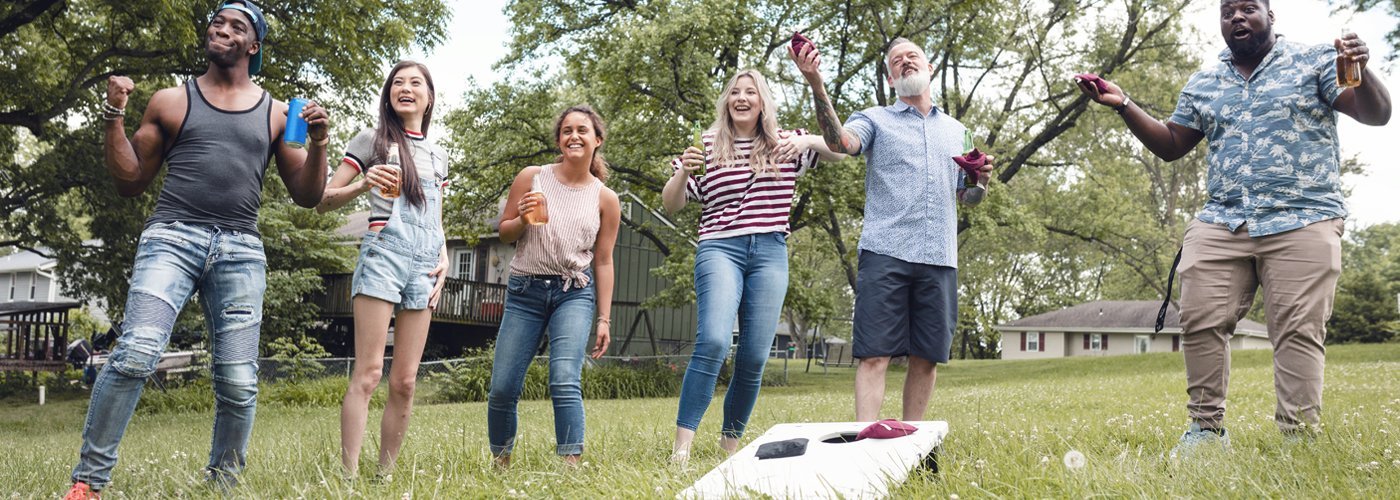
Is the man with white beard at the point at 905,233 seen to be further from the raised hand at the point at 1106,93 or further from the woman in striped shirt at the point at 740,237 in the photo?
the raised hand at the point at 1106,93

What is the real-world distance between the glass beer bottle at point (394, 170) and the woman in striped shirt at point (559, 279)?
0.55 metres

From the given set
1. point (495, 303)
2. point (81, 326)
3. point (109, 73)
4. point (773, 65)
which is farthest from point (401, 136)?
point (81, 326)

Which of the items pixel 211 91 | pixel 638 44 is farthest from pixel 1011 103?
pixel 211 91

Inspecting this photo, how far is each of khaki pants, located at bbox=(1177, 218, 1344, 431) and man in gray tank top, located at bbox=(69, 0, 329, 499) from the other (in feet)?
11.5

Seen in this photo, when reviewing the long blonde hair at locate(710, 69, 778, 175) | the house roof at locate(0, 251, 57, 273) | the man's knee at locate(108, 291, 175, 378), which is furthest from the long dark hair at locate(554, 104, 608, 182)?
the house roof at locate(0, 251, 57, 273)

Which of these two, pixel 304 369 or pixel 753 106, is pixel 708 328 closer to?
pixel 753 106

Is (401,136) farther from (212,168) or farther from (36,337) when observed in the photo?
(36,337)

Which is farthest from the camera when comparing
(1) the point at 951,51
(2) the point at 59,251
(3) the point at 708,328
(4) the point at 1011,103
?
(4) the point at 1011,103

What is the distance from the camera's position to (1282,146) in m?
3.82

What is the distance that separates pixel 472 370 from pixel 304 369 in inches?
125

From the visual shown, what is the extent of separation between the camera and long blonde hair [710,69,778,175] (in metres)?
4.32

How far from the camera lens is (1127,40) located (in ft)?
72.3

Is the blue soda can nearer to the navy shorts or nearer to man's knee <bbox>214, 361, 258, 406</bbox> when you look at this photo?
man's knee <bbox>214, 361, 258, 406</bbox>

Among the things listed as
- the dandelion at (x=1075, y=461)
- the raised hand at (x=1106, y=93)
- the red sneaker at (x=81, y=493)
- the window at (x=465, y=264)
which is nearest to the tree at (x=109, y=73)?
the red sneaker at (x=81, y=493)
